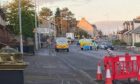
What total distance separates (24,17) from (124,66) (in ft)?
216

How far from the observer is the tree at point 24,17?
83919mm

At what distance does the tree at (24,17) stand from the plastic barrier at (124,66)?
211ft

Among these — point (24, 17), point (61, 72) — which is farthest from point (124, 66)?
point (24, 17)

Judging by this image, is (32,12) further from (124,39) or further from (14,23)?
(124,39)

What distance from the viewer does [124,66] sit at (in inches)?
758

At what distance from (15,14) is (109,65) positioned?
75137mm

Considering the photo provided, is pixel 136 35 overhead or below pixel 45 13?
below

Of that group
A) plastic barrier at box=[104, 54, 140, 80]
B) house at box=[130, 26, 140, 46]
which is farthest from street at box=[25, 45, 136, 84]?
house at box=[130, 26, 140, 46]

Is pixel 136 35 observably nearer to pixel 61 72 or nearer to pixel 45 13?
pixel 45 13

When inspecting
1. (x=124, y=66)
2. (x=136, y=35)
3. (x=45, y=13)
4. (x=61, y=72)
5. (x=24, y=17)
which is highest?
(x=45, y=13)

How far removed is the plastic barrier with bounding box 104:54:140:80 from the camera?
→ 753 inches

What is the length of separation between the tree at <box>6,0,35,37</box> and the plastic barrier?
6437cm

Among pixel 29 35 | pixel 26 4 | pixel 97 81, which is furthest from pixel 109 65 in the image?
pixel 26 4

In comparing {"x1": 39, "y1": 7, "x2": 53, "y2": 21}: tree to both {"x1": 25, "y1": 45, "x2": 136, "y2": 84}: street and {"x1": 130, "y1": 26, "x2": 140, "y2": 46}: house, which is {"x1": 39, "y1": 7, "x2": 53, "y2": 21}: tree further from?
{"x1": 25, "y1": 45, "x2": 136, "y2": 84}: street
